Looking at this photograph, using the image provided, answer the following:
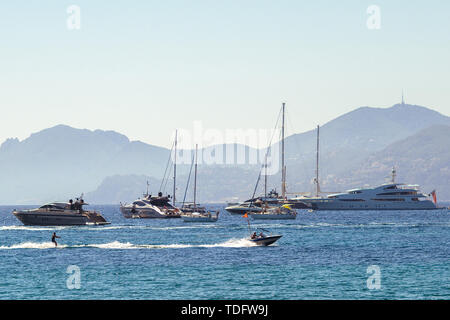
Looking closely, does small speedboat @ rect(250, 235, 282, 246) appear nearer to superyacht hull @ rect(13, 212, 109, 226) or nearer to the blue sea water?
the blue sea water

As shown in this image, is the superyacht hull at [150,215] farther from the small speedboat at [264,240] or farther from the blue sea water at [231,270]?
the small speedboat at [264,240]

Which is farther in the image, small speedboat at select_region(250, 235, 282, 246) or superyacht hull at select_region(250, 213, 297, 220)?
superyacht hull at select_region(250, 213, 297, 220)

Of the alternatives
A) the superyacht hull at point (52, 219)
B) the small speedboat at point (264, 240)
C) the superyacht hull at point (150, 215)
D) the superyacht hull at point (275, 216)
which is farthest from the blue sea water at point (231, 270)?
the superyacht hull at point (150, 215)

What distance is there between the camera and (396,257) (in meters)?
72.5

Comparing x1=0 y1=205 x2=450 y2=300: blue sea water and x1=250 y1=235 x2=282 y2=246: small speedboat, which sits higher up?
x1=250 y1=235 x2=282 y2=246: small speedboat

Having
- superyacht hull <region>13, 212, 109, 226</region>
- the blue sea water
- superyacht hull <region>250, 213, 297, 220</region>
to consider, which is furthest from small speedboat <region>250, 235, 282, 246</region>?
superyacht hull <region>250, 213, 297, 220</region>

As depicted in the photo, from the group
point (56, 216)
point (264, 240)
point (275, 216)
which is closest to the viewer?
point (264, 240)

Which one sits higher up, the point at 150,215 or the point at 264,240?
the point at 264,240

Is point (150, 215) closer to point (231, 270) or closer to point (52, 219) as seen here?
point (52, 219)

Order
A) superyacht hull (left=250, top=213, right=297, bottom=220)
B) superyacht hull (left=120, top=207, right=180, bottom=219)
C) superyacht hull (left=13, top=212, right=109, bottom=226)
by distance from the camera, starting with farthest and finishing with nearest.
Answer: superyacht hull (left=120, top=207, right=180, bottom=219) → superyacht hull (left=250, top=213, right=297, bottom=220) → superyacht hull (left=13, top=212, right=109, bottom=226)

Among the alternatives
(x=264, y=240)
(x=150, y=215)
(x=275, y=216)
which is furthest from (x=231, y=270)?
(x=150, y=215)

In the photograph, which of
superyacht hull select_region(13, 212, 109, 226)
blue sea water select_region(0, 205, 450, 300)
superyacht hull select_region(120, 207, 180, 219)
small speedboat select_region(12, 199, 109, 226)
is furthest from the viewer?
superyacht hull select_region(120, 207, 180, 219)

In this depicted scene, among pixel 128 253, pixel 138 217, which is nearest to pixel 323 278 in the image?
pixel 128 253
